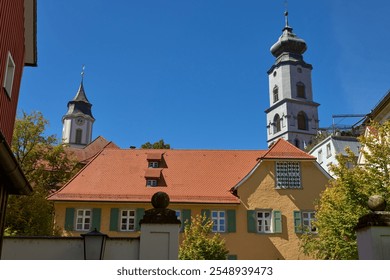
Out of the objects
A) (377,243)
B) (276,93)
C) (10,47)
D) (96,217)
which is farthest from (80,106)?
(377,243)

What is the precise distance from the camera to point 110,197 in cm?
2594

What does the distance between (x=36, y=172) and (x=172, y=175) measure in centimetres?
762

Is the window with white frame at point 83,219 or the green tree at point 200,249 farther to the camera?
the window with white frame at point 83,219

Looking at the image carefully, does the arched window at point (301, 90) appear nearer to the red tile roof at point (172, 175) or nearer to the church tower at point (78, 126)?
the church tower at point (78, 126)

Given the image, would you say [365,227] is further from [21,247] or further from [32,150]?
[32,150]

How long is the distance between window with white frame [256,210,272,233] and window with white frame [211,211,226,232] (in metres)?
1.79

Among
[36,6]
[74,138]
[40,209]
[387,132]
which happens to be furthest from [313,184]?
[74,138]

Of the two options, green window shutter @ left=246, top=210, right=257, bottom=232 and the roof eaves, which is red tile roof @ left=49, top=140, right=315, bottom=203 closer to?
the roof eaves

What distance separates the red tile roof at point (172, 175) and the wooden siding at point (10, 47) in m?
13.2

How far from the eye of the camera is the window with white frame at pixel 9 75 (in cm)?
1192

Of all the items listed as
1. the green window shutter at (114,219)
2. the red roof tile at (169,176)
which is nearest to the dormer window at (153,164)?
the red roof tile at (169,176)

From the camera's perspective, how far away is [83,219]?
84.4 ft

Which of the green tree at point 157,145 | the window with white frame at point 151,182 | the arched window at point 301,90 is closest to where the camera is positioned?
the window with white frame at point 151,182

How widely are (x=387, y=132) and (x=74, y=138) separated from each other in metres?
79.2
